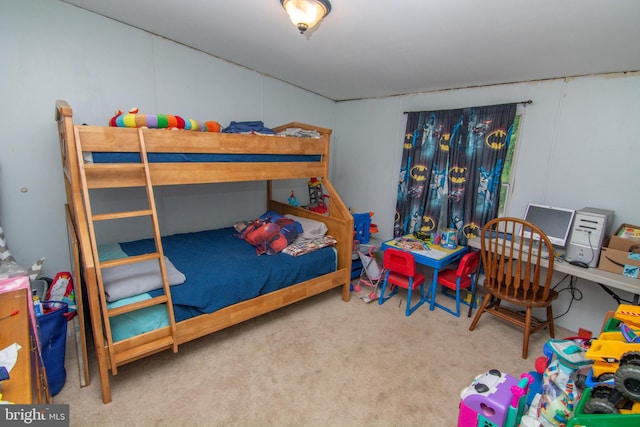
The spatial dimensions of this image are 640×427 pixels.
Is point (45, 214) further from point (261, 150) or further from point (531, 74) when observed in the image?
point (531, 74)

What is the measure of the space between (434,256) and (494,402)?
1.63 metres

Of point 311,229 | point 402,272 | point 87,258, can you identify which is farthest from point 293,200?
point 87,258

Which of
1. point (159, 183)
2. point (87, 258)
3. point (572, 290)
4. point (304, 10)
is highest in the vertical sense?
point (304, 10)

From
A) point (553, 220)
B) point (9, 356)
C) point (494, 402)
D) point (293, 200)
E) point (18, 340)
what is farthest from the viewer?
point (293, 200)

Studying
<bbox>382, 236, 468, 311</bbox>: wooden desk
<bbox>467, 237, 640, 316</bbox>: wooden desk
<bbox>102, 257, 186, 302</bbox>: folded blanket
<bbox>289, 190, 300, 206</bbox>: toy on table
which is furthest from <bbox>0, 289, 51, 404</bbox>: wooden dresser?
<bbox>467, 237, 640, 316</bbox>: wooden desk

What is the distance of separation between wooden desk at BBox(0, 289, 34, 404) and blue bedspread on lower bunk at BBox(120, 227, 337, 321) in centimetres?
72

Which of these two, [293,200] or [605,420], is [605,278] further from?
[293,200]

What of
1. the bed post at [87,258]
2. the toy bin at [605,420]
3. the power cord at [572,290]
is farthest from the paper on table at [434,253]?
the bed post at [87,258]

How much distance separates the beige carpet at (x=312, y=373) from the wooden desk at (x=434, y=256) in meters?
0.34

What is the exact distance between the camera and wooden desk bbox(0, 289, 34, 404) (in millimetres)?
933

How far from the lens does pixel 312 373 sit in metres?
2.12

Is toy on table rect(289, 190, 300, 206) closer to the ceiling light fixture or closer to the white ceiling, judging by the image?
the white ceiling

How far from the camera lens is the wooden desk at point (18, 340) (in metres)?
0.93

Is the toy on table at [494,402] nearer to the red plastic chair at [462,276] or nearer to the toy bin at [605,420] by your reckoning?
the toy bin at [605,420]
